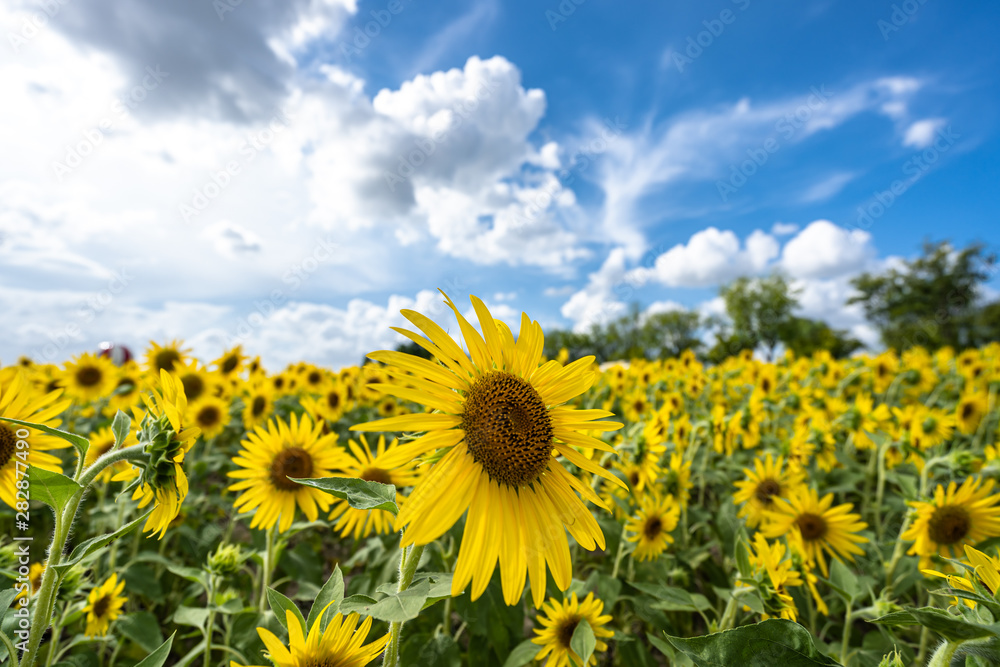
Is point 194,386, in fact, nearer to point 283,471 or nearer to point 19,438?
point 283,471

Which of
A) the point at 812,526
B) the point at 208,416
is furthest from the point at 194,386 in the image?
the point at 812,526

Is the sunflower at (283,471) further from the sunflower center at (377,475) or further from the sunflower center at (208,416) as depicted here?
the sunflower center at (208,416)

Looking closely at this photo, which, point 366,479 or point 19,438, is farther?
point 366,479

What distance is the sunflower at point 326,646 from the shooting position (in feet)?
3.96

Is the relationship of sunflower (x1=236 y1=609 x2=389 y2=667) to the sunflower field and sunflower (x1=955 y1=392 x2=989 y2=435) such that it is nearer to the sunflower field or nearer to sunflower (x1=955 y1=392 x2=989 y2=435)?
the sunflower field

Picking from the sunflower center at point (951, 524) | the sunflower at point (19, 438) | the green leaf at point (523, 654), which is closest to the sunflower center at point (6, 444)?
the sunflower at point (19, 438)

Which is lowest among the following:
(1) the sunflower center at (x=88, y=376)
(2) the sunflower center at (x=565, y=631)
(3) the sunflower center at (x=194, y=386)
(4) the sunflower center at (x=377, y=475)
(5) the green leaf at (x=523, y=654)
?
(5) the green leaf at (x=523, y=654)

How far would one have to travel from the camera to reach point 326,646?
4.17ft

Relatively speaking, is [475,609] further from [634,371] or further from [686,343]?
[686,343]

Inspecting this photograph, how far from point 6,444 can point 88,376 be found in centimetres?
479

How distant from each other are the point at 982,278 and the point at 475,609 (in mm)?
71873

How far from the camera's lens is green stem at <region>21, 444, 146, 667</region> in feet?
4.07

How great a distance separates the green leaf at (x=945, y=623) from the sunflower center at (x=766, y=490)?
2.59 meters

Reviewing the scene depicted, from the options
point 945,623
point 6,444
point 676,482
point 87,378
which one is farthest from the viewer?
point 87,378
